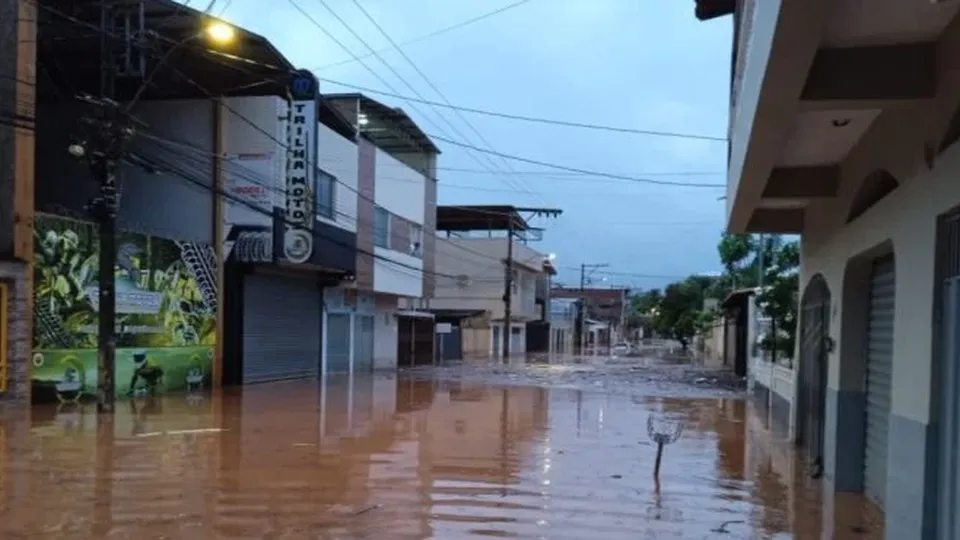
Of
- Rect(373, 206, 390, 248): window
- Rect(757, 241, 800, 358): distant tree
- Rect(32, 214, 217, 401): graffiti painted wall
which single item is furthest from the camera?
Rect(373, 206, 390, 248): window

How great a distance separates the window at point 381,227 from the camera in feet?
107

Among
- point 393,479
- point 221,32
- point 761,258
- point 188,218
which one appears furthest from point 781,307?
point 188,218

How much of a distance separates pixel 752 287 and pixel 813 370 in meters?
23.1

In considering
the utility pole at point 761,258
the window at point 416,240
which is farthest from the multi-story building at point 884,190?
the window at point 416,240

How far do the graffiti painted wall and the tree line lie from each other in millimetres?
13758

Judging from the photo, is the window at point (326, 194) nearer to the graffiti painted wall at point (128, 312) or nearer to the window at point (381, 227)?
the window at point (381, 227)

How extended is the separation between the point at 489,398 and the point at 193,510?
14534 millimetres

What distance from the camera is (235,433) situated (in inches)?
556

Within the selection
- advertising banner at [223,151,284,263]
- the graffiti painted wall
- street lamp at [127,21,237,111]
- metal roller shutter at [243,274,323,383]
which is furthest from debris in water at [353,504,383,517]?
metal roller shutter at [243,274,323,383]

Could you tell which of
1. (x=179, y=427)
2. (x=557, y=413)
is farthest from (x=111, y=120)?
(x=557, y=413)

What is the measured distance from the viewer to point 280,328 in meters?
27.1

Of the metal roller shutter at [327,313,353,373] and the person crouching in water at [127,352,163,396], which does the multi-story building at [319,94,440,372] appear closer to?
the metal roller shutter at [327,313,353,373]

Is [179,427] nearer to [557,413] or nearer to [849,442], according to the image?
[557,413]

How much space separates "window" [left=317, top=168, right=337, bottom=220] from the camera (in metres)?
27.6
